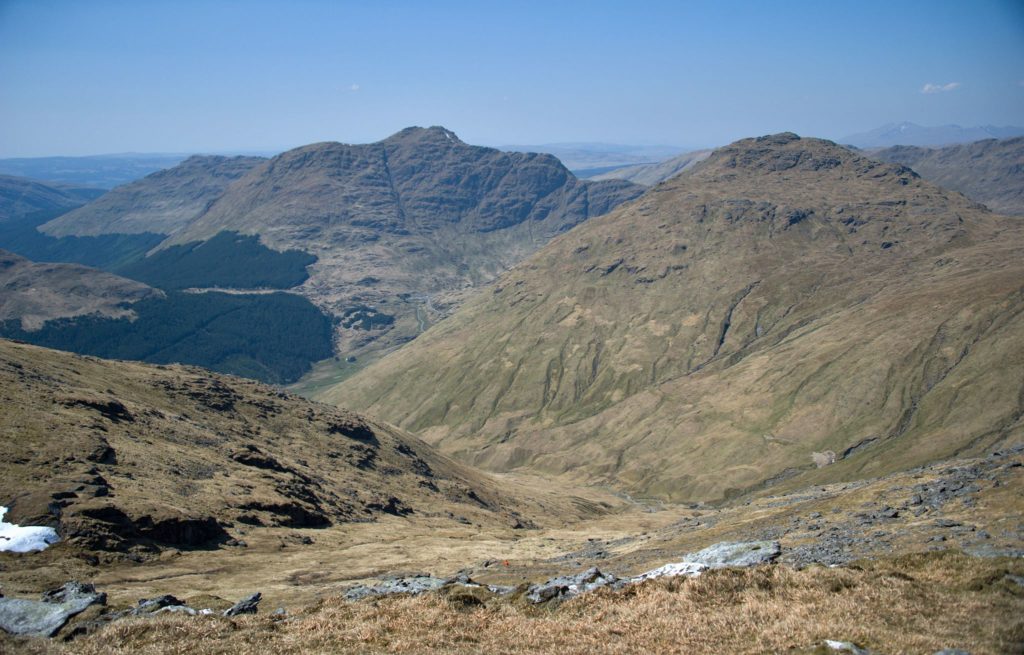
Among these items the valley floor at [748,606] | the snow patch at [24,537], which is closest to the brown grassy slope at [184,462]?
the snow patch at [24,537]

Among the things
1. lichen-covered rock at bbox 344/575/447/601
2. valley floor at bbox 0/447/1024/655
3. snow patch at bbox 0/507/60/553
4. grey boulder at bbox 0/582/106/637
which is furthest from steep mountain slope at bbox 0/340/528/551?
lichen-covered rock at bbox 344/575/447/601

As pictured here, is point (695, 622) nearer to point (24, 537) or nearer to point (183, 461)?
point (24, 537)

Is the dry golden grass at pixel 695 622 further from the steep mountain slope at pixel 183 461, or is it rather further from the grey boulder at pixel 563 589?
the steep mountain slope at pixel 183 461

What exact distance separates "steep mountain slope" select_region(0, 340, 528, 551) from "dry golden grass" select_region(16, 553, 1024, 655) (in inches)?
2044

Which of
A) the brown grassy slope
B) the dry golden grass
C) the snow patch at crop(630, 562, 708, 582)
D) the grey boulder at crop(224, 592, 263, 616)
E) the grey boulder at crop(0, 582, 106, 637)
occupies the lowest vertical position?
the brown grassy slope

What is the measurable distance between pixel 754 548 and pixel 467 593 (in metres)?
22.5

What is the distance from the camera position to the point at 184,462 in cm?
11250

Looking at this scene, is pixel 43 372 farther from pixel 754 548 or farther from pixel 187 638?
pixel 754 548

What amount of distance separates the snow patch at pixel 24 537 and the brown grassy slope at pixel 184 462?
1318mm

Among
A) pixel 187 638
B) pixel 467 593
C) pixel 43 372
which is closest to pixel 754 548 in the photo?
pixel 467 593

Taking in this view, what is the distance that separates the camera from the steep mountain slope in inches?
3317

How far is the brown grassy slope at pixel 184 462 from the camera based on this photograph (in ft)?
276

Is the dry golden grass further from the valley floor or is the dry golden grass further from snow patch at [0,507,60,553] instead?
snow patch at [0,507,60,553]

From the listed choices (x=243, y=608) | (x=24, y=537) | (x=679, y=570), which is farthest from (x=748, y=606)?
(x=24, y=537)
